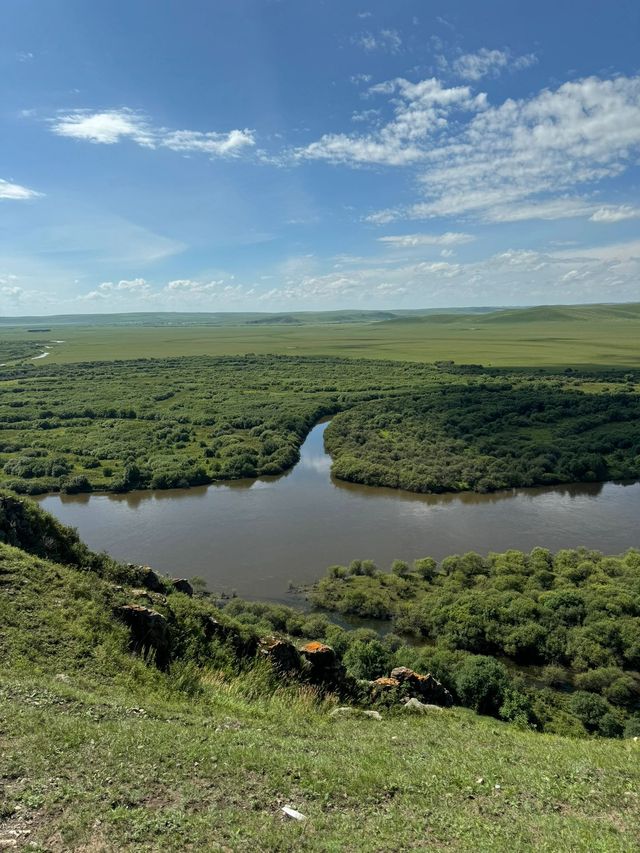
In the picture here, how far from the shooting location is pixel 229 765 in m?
9.47

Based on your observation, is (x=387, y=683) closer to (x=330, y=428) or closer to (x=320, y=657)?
(x=320, y=657)

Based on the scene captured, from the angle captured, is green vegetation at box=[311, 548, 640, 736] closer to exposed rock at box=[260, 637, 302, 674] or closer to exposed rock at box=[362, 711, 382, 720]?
exposed rock at box=[362, 711, 382, 720]

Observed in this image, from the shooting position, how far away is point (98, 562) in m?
18.7

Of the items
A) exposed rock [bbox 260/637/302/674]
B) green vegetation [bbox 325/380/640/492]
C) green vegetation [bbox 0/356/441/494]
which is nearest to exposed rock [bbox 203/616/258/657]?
exposed rock [bbox 260/637/302/674]

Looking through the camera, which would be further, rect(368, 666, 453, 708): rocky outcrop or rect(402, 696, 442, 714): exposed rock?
rect(368, 666, 453, 708): rocky outcrop

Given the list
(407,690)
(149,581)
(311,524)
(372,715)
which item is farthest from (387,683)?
(311,524)

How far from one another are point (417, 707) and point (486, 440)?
2343 inches

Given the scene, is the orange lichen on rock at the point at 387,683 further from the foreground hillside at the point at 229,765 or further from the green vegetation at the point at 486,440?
the green vegetation at the point at 486,440

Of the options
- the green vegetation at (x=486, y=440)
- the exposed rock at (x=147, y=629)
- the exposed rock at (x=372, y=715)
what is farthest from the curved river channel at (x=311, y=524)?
the exposed rock at (x=147, y=629)

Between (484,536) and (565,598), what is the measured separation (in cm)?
1560

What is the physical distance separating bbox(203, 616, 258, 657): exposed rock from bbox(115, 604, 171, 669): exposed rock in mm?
1894

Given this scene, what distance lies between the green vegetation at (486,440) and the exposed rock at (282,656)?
1675 inches

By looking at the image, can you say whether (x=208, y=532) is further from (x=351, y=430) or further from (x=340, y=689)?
(x=351, y=430)

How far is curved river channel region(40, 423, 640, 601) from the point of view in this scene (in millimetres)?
41734
